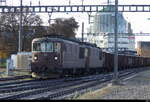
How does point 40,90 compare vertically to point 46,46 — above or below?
below

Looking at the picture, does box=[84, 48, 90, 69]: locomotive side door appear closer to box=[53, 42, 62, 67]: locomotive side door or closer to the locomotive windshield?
the locomotive windshield

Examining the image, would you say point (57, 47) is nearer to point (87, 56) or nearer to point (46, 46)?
point (46, 46)

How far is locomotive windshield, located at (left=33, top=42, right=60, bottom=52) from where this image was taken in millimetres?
30047

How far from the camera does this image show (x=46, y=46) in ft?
99.8

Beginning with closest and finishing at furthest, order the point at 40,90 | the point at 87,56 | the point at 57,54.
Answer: the point at 40,90 < the point at 57,54 < the point at 87,56

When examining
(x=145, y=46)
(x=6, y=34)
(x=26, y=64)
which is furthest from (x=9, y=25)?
(x=145, y=46)

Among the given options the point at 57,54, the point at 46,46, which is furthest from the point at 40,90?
the point at 46,46

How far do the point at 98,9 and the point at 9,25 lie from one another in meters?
25.9

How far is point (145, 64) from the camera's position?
306 ft

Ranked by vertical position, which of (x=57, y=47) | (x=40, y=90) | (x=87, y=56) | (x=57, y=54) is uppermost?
(x=57, y=47)

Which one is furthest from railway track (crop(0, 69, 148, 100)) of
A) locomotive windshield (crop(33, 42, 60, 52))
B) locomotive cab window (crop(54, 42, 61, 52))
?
locomotive windshield (crop(33, 42, 60, 52))

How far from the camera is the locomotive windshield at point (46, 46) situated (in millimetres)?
30047

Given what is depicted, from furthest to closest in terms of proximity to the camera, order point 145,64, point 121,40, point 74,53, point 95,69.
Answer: point 121,40
point 145,64
point 95,69
point 74,53

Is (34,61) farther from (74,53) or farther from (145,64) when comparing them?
(145,64)
